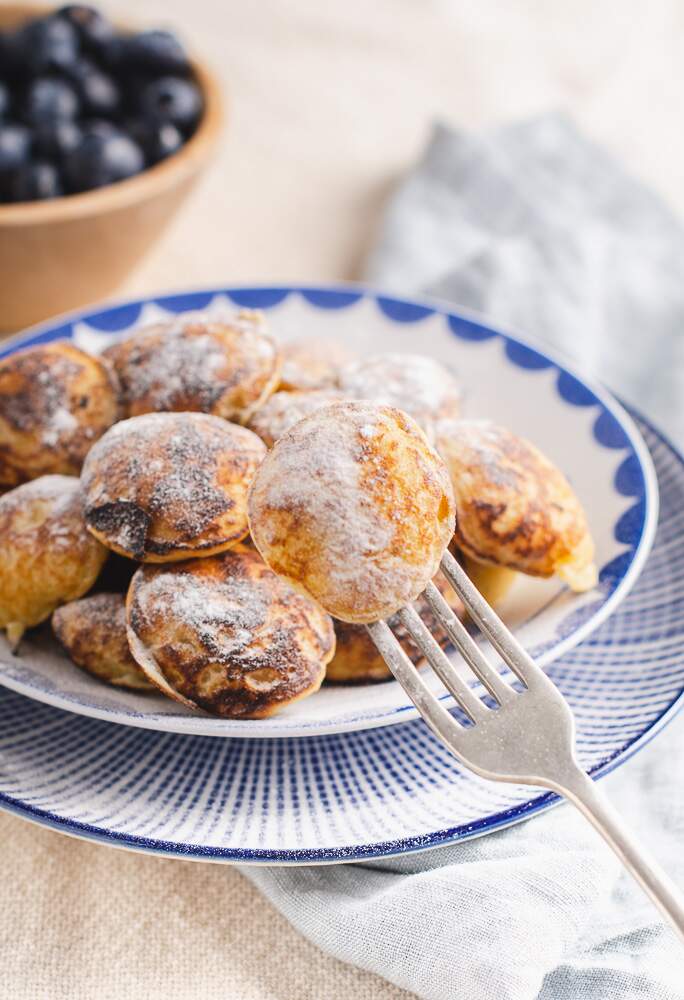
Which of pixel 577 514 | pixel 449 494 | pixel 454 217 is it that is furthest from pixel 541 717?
pixel 454 217

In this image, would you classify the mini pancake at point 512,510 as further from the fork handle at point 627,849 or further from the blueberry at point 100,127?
the blueberry at point 100,127

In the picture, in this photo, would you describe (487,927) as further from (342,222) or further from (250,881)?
(342,222)

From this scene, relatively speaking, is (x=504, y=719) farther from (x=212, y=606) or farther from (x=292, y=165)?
(x=292, y=165)

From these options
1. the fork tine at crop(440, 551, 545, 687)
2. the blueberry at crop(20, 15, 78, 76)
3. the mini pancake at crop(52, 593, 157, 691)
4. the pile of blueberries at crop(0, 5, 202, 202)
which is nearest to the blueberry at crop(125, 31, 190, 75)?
the pile of blueberries at crop(0, 5, 202, 202)

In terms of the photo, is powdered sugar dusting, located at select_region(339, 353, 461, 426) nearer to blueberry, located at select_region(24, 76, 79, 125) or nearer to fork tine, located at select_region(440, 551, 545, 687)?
fork tine, located at select_region(440, 551, 545, 687)

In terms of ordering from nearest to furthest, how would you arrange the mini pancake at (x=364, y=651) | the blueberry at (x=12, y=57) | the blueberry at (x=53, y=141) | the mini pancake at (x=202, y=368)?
1. the mini pancake at (x=364, y=651)
2. the mini pancake at (x=202, y=368)
3. the blueberry at (x=53, y=141)
4. the blueberry at (x=12, y=57)

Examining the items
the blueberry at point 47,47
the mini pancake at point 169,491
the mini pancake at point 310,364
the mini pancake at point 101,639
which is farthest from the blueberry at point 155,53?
the mini pancake at point 101,639
